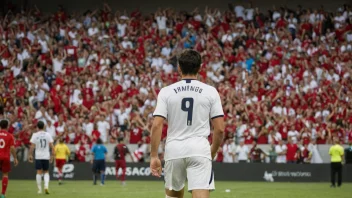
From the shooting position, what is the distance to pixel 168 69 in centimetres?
3603

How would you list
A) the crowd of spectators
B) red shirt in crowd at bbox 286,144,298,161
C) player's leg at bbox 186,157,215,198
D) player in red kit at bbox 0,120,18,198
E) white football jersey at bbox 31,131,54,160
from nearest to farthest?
1. player's leg at bbox 186,157,215,198
2. player in red kit at bbox 0,120,18,198
3. white football jersey at bbox 31,131,54,160
4. red shirt in crowd at bbox 286,144,298,161
5. the crowd of spectators

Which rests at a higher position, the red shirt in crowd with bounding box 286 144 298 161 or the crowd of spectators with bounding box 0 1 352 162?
the crowd of spectators with bounding box 0 1 352 162

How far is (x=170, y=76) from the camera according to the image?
35.3 meters

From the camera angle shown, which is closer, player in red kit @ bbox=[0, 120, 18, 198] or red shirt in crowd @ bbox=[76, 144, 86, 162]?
player in red kit @ bbox=[0, 120, 18, 198]

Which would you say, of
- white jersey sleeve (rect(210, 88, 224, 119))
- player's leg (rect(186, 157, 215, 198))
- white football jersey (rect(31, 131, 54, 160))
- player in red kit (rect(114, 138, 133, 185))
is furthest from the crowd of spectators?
player's leg (rect(186, 157, 215, 198))

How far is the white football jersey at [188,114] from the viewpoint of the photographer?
345 inches

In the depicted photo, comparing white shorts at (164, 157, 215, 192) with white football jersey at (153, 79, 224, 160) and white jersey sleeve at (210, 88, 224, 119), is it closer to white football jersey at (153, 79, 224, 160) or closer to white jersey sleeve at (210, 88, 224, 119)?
white football jersey at (153, 79, 224, 160)

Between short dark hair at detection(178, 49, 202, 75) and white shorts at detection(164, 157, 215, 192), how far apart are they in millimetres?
1099

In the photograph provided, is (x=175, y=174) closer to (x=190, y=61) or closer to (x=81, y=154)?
(x=190, y=61)

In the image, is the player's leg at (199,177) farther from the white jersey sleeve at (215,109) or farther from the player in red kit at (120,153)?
the player in red kit at (120,153)

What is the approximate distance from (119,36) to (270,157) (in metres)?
11.4

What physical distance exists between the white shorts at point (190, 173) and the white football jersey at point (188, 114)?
0.07 meters

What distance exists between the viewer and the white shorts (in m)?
8.67

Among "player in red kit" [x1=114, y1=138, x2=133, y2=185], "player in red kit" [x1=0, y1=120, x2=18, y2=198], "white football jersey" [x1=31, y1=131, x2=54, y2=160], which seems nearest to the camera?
"player in red kit" [x1=0, y1=120, x2=18, y2=198]
